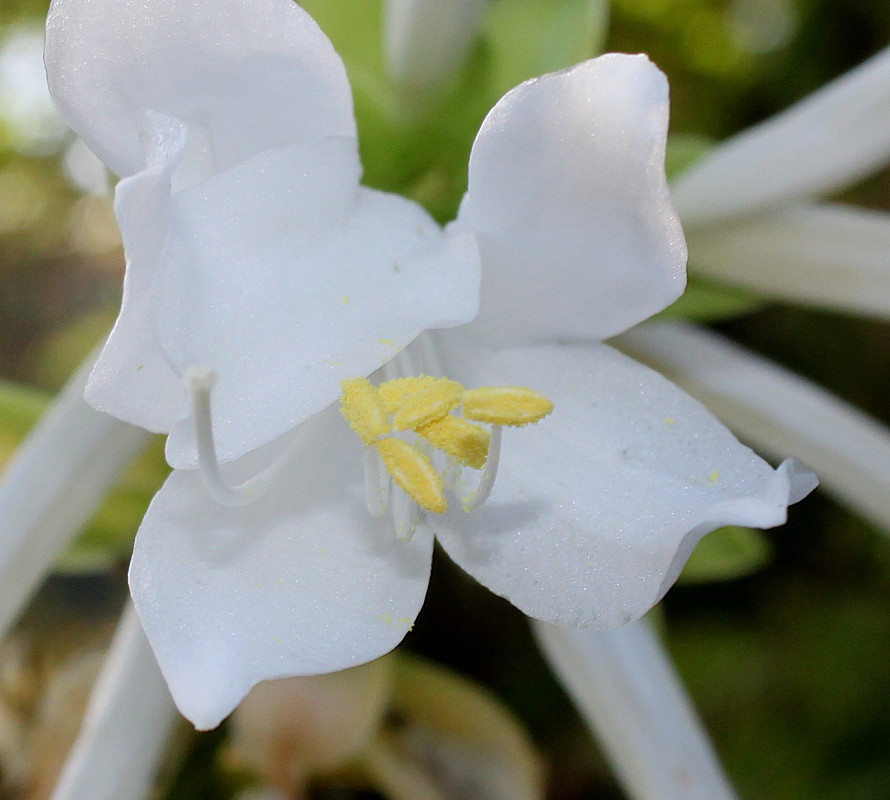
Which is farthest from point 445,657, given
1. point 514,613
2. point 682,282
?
point 682,282

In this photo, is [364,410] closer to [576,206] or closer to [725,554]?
[576,206]

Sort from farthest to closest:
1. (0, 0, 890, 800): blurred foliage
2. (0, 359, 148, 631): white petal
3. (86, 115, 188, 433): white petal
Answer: (0, 0, 890, 800): blurred foliage → (0, 359, 148, 631): white petal → (86, 115, 188, 433): white petal

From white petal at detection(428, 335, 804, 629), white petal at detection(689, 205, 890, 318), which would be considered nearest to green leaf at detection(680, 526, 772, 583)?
white petal at detection(689, 205, 890, 318)

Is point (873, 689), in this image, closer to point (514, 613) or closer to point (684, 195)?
point (514, 613)

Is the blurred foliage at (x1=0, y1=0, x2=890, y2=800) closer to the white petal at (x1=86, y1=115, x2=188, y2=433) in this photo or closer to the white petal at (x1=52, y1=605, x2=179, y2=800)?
the white petal at (x1=52, y1=605, x2=179, y2=800)

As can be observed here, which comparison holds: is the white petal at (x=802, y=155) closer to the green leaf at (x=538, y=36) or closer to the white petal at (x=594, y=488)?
the green leaf at (x=538, y=36)

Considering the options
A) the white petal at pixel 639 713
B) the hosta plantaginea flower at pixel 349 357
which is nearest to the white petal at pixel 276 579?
the hosta plantaginea flower at pixel 349 357

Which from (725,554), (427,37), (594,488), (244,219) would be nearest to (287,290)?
(244,219)
